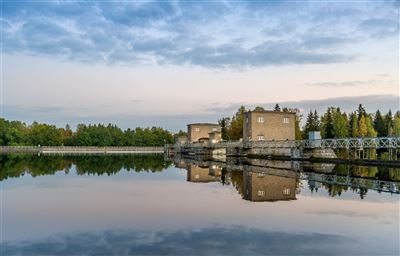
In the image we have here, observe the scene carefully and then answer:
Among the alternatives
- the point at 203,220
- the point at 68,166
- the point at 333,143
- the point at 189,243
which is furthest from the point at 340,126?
the point at 189,243

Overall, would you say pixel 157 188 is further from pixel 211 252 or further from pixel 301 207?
pixel 211 252

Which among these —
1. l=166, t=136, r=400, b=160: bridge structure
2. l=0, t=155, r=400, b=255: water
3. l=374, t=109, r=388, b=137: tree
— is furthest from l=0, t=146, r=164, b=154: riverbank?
l=0, t=155, r=400, b=255: water

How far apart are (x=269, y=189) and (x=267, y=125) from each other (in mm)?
33786

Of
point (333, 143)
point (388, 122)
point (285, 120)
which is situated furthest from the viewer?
point (388, 122)

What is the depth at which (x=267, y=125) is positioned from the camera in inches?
2016

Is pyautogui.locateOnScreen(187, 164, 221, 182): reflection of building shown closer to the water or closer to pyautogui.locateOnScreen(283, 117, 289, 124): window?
the water

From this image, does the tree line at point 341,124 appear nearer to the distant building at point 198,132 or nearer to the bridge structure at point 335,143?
the distant building at point 198,132

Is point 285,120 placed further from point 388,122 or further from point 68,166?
point 388,122

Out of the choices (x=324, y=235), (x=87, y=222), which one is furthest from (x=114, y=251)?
(x=324, y=235)

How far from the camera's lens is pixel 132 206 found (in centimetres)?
1373

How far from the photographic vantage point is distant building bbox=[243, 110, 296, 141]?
50.5 m

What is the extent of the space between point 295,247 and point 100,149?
82801mm

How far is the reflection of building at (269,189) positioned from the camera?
619 inches

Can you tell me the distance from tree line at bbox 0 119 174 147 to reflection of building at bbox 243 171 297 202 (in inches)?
3239
